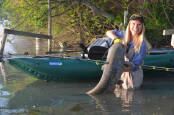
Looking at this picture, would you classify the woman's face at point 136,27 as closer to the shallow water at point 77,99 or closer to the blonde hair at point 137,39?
the blonde hair at point 137,39

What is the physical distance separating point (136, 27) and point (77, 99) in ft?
6.66

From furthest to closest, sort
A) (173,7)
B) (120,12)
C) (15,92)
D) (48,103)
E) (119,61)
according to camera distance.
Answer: (120,12) → (173,7) → (15,92) → (48,103) → (119,61)

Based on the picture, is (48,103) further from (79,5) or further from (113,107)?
(79,5)

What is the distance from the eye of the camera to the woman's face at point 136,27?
520 centimetres

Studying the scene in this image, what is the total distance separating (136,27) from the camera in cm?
521

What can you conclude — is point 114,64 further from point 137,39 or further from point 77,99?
point 77,99

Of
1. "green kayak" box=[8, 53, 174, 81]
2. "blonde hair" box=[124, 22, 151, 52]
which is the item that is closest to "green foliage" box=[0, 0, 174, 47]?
"green kayak" box=[8, 53, 174, 81]

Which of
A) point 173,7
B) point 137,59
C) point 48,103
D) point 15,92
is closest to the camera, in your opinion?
point 137,59

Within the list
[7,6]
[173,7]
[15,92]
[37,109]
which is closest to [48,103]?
[37,109]

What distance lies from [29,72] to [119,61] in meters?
3.12

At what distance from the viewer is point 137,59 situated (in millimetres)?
5293

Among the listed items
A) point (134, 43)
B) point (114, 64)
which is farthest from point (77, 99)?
point (134, 43)

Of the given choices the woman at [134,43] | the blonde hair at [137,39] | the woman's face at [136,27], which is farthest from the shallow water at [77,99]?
the woman's face at [136,27]

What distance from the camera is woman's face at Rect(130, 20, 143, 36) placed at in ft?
17.1
